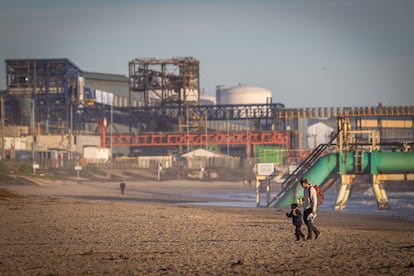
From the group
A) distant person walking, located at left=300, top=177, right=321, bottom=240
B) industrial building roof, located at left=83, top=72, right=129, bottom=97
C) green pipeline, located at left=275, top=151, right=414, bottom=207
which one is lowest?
distant person walking, located at left=300, top=177, right=321, bottom=240

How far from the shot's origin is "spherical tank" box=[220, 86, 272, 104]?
6644 inches

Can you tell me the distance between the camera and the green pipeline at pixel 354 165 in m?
42.3

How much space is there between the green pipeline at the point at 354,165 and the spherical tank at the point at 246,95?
407 feet

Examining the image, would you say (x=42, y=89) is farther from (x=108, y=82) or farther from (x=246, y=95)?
(x=246, y=95)

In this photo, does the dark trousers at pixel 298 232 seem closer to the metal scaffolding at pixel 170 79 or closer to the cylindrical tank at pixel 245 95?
the metal scaffolding at pixel 170 79

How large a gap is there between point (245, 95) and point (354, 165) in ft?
418

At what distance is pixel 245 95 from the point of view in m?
170

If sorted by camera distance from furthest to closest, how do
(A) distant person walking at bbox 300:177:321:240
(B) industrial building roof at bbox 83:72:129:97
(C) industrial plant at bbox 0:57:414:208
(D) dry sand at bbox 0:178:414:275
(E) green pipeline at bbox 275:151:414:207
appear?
(B) industrial building roof at bbox 83:72:129:97 → (C) industrial plant at bbox 0:57:414:208 → (E) green pipeline at bbox 275:151:414:207 → (A) distant person walking at bbox 300:177:321:240 → (D) dry sand at bbox 0:178:414:275

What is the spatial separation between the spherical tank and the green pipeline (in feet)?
407

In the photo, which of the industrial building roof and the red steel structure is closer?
the red steel structure

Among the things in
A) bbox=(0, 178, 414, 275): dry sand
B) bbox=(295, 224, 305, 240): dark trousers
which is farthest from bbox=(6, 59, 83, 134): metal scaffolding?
bbox=(295, 224, 305, 240): dark trousers

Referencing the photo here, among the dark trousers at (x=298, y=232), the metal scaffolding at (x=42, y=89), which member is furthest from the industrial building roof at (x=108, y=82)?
the dark trousers at (x=298, y=232)

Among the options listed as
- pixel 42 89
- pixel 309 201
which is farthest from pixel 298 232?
pixel 42 89

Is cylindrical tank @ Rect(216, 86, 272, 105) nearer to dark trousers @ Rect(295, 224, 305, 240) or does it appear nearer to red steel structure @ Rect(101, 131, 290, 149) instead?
red steel structure @ Rect(101, 131, 290, 149)
